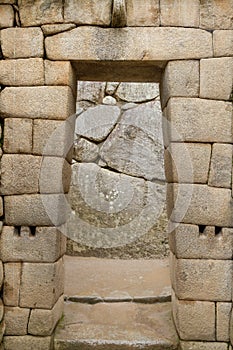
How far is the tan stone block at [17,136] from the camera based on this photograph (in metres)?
2.95

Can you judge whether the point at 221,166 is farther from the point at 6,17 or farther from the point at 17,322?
the point at 6,17

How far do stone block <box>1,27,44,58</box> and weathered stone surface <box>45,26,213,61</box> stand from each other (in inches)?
3.5

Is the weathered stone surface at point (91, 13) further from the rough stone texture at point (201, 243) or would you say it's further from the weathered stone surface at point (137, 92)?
the weathered stone surface at point (137, 92)

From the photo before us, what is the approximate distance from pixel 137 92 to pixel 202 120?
3697 mm

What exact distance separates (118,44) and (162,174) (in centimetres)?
338

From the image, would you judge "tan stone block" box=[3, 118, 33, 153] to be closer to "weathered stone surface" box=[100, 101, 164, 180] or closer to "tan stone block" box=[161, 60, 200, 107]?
"tan stone block" box=[161, 60, 200, 107]

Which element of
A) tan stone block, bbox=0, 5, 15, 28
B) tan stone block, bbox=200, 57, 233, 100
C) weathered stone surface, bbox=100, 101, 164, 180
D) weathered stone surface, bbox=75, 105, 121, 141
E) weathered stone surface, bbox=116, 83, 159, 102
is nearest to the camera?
tan stone block, bbox=200, 57, 233, 100

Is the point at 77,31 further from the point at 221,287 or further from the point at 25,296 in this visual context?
the point at 221,287

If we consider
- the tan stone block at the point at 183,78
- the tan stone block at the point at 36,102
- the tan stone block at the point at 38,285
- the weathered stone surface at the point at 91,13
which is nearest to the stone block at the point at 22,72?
the tan stone block at the point at 36,102

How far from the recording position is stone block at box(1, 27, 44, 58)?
2990mm

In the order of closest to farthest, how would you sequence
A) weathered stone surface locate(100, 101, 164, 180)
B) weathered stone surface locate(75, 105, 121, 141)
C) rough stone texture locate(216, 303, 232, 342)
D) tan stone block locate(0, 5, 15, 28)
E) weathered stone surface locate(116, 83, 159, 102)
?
rough stone texture locate(216, 303, 232, 342)
tan stone block locate(0, 5, 15, 28)
weathered stone surface locate(100, 101, 164, 180)
weathered stone surface locate(75, 105, 121, 141)
weathered stone surface locate(116, 83, 159, 102)

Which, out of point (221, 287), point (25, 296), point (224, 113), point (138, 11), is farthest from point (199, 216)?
point (138, 11)

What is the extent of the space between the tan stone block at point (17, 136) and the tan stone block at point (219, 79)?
1513mm

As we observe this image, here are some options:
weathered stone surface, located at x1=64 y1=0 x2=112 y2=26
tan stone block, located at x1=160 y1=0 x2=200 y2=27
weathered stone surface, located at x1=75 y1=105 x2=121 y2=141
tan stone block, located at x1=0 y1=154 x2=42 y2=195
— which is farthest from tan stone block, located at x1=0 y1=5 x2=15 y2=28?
weathered stone surface, located at x1=75 y1=105 x2=121 y2=141
